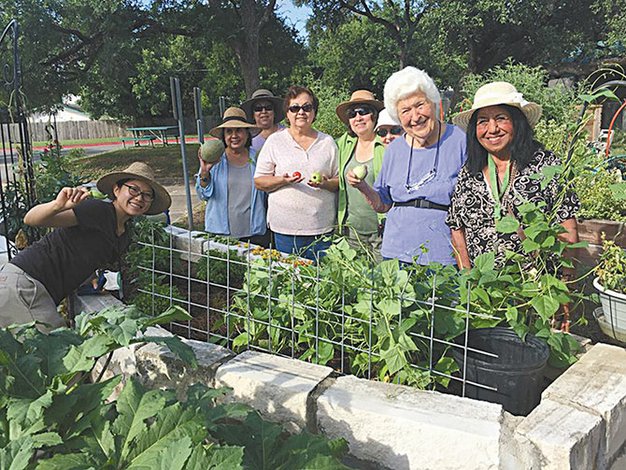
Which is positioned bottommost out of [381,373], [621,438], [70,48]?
[621,438]

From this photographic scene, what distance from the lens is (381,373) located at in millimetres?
2430

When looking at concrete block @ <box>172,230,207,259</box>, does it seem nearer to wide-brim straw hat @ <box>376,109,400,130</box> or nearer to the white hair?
wide-brim straw hat @ <box>376,109,400,130</box>

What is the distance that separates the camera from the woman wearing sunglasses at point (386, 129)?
3.96 m

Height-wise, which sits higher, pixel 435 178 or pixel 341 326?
pixel 435 178

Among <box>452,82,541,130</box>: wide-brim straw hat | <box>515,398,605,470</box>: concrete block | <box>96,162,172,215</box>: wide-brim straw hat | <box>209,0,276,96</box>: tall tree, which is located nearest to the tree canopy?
<box>209,0,276,96</box>: tall tree

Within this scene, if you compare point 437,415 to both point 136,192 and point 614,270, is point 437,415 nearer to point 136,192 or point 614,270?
point 614,270

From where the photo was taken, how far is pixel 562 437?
1815mm

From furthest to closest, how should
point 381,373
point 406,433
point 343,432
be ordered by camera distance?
point 381,373 → point 343,432 → point 406,433

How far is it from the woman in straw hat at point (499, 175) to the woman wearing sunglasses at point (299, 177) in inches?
44.7

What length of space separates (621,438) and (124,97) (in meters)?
40.2

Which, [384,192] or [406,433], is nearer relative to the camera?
[406,433]

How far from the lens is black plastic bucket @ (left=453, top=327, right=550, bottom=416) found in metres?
2.16

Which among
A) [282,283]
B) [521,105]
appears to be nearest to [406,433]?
[282,283]

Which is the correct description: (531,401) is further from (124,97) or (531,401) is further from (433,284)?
(124,97)
